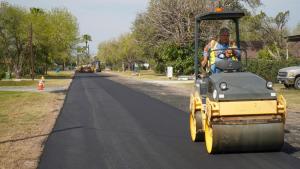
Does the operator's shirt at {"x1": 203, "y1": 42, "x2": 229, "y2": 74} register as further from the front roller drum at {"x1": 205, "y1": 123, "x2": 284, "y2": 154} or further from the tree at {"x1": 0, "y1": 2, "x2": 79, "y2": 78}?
the tree at {"x1": 0, "y1": 2, "x2": 79, "y2": 78}

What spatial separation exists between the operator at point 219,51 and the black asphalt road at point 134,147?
1.61 m

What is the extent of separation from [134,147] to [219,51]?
245 centimetres

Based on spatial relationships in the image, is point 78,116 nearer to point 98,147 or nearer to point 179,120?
point 179,120

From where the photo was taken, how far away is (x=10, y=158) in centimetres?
775

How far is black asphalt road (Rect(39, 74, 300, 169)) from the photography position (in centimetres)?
706

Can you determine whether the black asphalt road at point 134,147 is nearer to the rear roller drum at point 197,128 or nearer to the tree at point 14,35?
the rear roller drum at point 197,128

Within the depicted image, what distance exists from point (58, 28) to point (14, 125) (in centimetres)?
4804

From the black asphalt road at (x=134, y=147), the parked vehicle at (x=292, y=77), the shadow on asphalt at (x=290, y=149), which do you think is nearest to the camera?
the black asphalt road at (x=134, y=147)

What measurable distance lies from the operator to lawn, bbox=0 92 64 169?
3617 mm

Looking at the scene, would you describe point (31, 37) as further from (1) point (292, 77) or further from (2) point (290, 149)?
(2) point (290, 149)

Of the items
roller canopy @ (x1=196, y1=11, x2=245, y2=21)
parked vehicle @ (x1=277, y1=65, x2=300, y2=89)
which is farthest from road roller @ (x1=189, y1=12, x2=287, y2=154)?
parked vehicle @ (x1=277, y1=65, x2=300, y2=89)

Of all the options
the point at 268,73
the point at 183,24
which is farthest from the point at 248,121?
the point at 183,24

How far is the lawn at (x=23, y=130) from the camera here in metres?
7.74

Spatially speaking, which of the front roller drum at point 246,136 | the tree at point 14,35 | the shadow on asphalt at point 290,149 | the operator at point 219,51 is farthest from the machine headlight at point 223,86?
the tree at point 14,35
